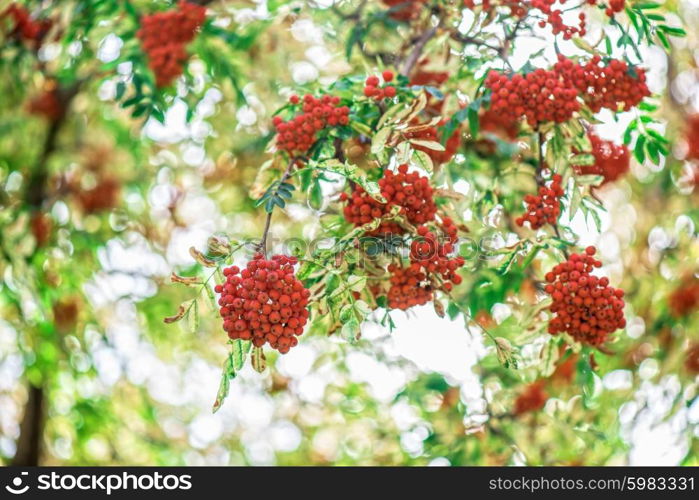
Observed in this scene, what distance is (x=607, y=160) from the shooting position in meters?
2.31

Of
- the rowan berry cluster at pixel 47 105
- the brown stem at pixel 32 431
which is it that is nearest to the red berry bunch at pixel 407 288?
the rowan berry cluster at pixel 47 105

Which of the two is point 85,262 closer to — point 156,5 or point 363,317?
point 156,5

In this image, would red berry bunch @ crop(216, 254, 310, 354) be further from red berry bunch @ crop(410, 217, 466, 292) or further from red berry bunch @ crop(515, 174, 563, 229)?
red berry bunch @ crop(515, 174, 563, 229)

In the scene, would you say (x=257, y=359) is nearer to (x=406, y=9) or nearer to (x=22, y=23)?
(x=406, y=9)

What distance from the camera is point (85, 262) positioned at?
12.0ft

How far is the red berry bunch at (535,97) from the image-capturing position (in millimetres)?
1734

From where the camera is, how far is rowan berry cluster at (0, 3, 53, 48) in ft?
9.84

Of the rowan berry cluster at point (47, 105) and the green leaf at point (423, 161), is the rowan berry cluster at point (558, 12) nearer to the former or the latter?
the green leaf at point (423, 161)

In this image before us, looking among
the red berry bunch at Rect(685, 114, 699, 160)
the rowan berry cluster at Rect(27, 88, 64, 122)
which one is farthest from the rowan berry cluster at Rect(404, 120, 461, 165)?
the rowan berry cluster at Rect(27, 88, 64, 122)

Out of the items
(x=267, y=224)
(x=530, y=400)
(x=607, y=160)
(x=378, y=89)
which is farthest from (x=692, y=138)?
(x=267, y=224)

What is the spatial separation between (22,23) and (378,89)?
6.23ft
